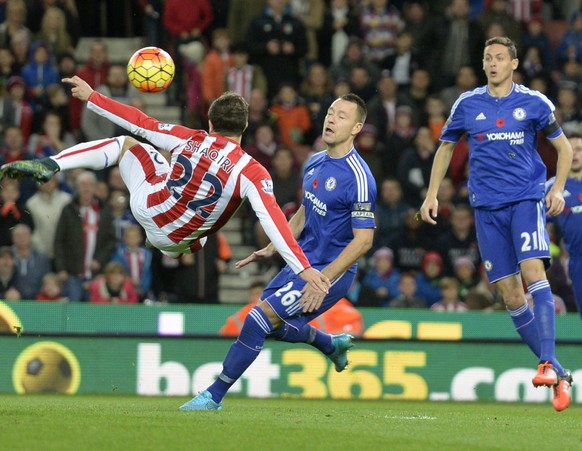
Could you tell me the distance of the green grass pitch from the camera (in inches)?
304

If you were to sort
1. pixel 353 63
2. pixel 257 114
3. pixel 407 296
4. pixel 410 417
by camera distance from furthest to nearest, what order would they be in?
1. pixel 353 63
2. pixel 257 114
3. pixel 407 296
4. pixel 410 417

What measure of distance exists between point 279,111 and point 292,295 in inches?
336

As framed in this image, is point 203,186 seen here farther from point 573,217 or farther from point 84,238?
point 84,238

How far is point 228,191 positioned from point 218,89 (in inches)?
340

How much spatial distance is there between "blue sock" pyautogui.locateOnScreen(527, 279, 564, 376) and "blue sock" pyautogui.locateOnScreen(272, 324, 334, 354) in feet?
5.56

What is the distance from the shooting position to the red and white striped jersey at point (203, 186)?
9.37 metres

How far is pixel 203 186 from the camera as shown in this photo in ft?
31.6

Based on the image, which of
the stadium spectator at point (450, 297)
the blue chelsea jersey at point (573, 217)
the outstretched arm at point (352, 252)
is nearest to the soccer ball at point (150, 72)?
the outstretched arm at point (352, 252)

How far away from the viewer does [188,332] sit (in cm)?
1501

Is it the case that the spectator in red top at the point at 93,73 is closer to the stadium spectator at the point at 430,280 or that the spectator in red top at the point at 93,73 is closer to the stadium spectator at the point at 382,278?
the stadium spectator at the point at 382,278

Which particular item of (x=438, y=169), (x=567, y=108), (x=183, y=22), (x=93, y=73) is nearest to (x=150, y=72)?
(x=438, y=169)

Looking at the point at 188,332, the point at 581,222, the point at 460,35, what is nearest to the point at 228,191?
the point at 581,222

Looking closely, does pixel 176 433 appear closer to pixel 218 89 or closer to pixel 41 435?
pixel 41 435

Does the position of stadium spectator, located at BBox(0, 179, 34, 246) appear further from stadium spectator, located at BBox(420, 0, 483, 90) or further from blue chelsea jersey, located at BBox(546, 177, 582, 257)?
blue chelsea jersey, located at BBox(546, 177, 582, 257)
